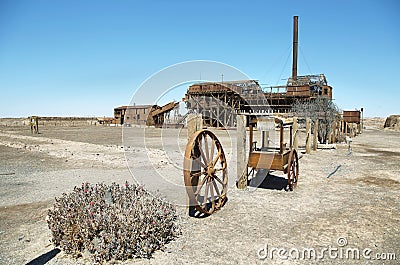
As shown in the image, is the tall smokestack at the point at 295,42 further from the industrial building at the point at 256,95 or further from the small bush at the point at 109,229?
the small bush at the point at 109,229

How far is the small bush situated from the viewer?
14.4 ft

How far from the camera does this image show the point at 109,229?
178 inches

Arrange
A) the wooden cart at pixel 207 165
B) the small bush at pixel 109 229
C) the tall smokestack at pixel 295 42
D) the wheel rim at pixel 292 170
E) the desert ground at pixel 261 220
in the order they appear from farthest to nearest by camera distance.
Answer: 1. the tall smokestack at pixel 295 42
2. the wheel rim at pixel 292 170
3. the wooden cart at pixel 207 165
4. the desert ground at pixel 261 220
5. the small bush at pixel 109 229

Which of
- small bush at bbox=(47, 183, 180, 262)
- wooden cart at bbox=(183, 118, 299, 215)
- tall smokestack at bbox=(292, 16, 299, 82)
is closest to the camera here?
small bush at bbox=(47, 183, 180, 262)

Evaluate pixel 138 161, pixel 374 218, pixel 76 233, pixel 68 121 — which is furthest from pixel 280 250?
pixel 68 121

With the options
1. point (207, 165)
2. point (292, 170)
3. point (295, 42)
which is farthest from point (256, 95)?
point (207, 165)

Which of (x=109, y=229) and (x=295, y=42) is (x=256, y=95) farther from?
(x=109, y=229)

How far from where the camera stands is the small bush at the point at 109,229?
440 centimetres

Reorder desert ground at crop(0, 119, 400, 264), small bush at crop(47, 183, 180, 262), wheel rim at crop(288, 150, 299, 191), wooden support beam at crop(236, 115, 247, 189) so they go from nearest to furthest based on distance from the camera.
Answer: small bush at crop(47, 183, 180, 262) < desert ground at crop(0, 119, 400, 264) < wooden support beam at crop(236, 115, 247, 189) < wheel rim at crop(288, 150, 299, 191)

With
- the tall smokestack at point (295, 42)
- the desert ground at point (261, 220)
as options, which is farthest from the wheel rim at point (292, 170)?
the tall smokestack at point (295, 42)

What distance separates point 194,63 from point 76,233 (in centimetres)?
415

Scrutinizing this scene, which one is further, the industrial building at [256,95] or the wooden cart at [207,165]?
the industrial building at [256,95]

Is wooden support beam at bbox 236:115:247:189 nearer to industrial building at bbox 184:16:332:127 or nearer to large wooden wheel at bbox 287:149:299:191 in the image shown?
large wooden wheel at bbox 287:149:299:191

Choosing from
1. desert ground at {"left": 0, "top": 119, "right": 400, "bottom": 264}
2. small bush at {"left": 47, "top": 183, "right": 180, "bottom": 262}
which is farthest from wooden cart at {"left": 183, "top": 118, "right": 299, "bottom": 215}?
small bush at {"left": 47, "top": 183, "right": 180, "bottom": 262}
